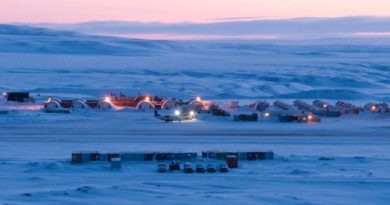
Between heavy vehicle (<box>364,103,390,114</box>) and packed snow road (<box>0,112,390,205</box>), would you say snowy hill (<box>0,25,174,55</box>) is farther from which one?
packed snow road (<box>0,112,390,205</box>)

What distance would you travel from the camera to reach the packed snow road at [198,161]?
9641mm

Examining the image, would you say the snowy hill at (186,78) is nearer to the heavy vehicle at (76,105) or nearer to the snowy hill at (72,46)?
the snowy hill at (72,46)

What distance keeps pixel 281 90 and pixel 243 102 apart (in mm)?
6256

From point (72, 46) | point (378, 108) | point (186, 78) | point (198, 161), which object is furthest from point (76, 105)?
point (72, 46)

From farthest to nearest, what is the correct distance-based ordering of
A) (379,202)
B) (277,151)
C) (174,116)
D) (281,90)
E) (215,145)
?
(281,90)
(174,116)
(215,145)
(277,151)
(379,202)

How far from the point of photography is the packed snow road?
31.6 ft

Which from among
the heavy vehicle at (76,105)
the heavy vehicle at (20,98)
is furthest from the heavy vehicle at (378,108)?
the heavy vehicle at (20,98)

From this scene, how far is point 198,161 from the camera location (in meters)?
12.6

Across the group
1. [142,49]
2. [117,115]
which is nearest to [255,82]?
[117,115]

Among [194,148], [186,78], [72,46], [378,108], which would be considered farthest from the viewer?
[72,46]

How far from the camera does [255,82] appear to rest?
3688cm

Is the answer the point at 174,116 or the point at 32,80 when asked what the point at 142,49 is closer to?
the point at 32,80

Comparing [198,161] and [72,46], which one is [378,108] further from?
[72,46]

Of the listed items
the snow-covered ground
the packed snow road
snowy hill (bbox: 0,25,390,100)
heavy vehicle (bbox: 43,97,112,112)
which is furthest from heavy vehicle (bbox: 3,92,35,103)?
snowy hill (bbox: 0,25,390,100)
